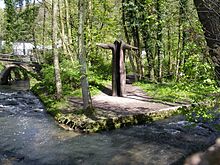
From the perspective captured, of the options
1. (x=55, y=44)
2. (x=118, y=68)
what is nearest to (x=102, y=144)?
(x=55, y=44)

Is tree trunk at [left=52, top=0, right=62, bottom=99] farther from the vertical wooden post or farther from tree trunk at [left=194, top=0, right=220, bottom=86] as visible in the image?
tree trunk at [left=194, top=0, right=220, bottom=86]

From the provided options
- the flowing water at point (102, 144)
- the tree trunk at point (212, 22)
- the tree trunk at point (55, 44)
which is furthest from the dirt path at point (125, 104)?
the tree trunk at point (212, 22)

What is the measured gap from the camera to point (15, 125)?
14.4 meters

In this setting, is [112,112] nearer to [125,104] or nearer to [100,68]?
[125,104]

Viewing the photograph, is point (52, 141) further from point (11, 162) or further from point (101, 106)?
point (101, 106)

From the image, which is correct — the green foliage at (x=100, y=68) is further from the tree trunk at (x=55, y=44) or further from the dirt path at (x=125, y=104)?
the tree trunk at (x=55, y=44)

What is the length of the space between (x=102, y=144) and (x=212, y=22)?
7.31m

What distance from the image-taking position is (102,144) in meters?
11.1

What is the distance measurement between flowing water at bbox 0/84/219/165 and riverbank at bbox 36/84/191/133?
1.45 feet

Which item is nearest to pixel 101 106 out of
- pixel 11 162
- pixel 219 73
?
pixel 11 162

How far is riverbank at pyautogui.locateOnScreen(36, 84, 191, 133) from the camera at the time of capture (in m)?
13.0

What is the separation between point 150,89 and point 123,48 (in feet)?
11.9

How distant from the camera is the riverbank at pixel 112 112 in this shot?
1303 cm

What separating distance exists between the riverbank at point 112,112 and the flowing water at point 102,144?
44 cm
